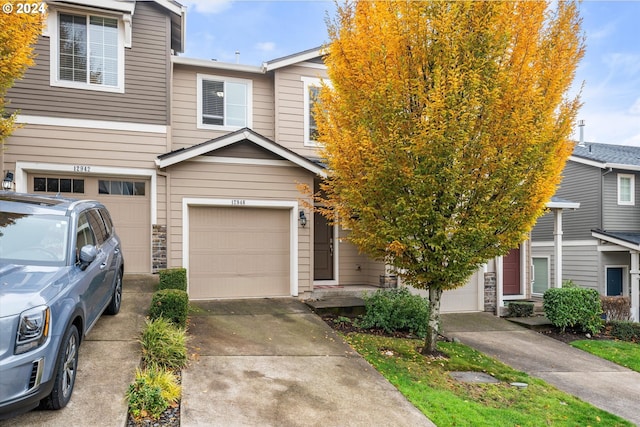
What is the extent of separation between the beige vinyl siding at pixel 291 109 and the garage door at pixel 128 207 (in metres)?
3.97

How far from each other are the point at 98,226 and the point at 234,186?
4.38 metres

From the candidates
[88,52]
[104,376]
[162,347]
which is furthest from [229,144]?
[104,376]

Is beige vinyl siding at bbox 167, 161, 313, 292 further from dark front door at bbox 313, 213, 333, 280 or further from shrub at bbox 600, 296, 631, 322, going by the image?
shrub at bbox 600, 296, 631, 322

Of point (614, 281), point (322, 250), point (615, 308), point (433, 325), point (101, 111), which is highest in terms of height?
point (101, 111)

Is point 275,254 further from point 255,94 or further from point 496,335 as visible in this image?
point 496,335

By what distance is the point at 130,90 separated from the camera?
9875mm

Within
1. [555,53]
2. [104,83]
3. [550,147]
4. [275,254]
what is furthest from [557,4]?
[104,83]

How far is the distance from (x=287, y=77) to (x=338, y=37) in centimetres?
471

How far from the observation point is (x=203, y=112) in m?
11.5

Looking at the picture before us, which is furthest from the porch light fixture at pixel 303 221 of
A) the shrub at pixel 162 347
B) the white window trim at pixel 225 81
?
the shrub at pixel 162 347

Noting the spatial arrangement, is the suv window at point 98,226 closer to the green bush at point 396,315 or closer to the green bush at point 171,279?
the green bush at point 171,279

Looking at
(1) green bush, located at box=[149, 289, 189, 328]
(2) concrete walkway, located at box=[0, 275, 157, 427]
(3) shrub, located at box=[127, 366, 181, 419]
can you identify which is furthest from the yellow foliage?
(2) concrete walkway, located at box=[0, 275, 157, 427]

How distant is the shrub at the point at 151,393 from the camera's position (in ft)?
14.3

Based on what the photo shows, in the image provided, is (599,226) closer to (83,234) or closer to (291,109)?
(291,109)
